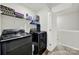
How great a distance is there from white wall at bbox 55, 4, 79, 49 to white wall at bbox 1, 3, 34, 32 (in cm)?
48

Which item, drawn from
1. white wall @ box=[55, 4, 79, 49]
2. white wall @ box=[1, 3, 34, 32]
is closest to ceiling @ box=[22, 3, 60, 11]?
white wall @ box=[1, 3, 34, 32]

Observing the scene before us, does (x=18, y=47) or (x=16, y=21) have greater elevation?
(x=16, y=21)

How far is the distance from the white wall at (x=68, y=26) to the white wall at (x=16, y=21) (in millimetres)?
483

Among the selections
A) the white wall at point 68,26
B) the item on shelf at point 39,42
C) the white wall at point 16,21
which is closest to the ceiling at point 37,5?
the white wall at point 16,21

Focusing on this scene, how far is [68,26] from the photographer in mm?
1377

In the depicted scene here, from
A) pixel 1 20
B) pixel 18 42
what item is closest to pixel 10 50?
pixel 18 42

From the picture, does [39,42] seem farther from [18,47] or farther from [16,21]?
[16,21]

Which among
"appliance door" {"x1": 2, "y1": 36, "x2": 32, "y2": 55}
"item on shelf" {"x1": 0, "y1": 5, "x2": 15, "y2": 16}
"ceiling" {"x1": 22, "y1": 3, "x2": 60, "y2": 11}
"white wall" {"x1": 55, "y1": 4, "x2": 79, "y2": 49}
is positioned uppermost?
"ceiling" {"x1": 22, "y1": 3, "x2": 60, "y2": 11}

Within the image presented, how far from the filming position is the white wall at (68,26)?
1.32m

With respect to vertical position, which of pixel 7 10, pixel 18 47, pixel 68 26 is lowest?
pixel 18 47

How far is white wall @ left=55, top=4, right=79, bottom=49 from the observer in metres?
1.32

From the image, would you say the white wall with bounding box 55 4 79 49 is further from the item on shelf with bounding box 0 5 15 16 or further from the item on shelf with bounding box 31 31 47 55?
the item on shelf with bounding box 0 5 15 16

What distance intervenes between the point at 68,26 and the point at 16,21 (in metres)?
0.82

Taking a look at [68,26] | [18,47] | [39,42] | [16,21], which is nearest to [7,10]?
[16,21]
